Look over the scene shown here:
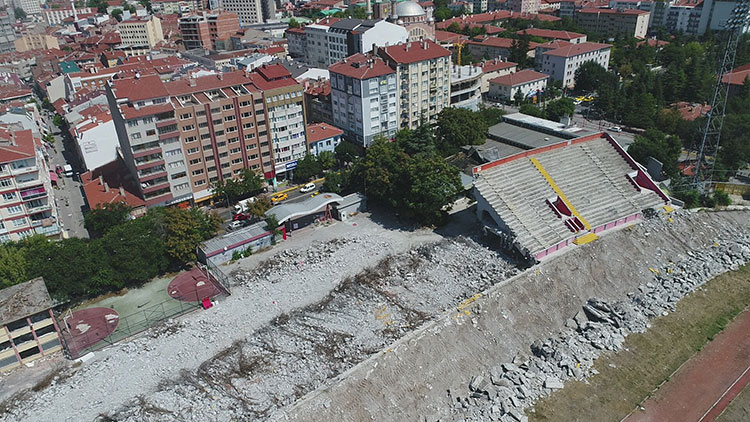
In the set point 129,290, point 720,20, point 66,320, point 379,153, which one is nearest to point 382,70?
point 379,153

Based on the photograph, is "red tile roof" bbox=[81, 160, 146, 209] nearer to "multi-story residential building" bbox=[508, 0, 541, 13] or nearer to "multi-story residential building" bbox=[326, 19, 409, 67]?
"multi-story residential building" bbox=[326, 19, 409, 67]

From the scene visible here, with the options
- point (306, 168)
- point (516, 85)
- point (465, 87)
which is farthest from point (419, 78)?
point (516, 85)

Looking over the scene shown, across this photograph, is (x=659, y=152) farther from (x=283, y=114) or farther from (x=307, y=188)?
(x=283, y=114)

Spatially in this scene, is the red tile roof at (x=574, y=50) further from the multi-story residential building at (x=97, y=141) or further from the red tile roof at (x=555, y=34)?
the multi-story residential building at (x=97, y=141)

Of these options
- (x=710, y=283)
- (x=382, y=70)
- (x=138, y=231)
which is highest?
(x=382, y=70)

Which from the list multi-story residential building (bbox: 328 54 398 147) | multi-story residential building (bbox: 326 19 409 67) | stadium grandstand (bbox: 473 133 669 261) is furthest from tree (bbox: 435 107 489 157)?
multi-story residential building (bbox: 326 19 409 67)

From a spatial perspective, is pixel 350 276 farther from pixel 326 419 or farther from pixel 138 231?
pixel 138 231
